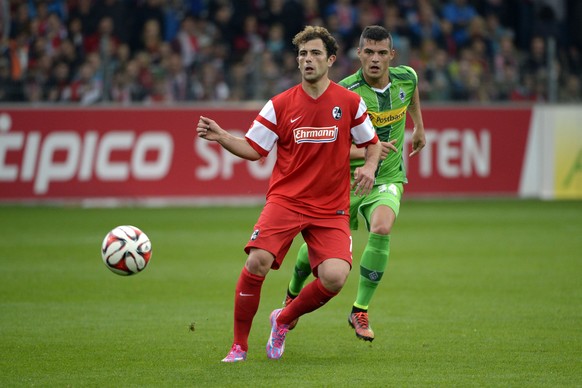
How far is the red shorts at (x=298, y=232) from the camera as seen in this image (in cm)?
723

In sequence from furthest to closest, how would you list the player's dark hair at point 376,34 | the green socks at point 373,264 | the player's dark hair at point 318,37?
the player's dark hair at point 376,34, the green socks at point 373,264, the player's dark hair at point 318,37

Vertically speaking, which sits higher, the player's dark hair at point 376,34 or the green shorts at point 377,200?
the player's dark hair at point 376,34

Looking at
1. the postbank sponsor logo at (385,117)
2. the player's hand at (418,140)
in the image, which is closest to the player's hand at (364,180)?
the postbank sponsor logo at (385,117)

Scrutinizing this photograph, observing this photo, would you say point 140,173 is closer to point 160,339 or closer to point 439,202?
point 439,202

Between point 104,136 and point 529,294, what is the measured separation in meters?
10.7

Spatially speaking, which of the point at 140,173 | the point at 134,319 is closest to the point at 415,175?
the point at 140,173

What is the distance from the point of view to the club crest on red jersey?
288 inches

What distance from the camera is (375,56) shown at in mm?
8508

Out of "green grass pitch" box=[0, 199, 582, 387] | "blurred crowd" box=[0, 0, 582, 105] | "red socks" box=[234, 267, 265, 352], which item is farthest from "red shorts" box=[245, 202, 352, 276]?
"blurred crowd" box=[0, 0, 582, 105]

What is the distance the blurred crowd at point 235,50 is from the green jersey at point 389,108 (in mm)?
11034

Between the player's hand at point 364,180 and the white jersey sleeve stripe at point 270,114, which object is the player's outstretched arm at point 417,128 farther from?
the white jersey sleeve stripe at point 270,114

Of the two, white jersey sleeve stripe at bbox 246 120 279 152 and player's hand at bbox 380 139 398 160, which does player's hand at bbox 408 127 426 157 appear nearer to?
player's hand at bbox 380 139 398 160

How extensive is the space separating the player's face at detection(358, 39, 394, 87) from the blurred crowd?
11.3 metres

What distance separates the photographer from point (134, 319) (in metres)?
9.08
